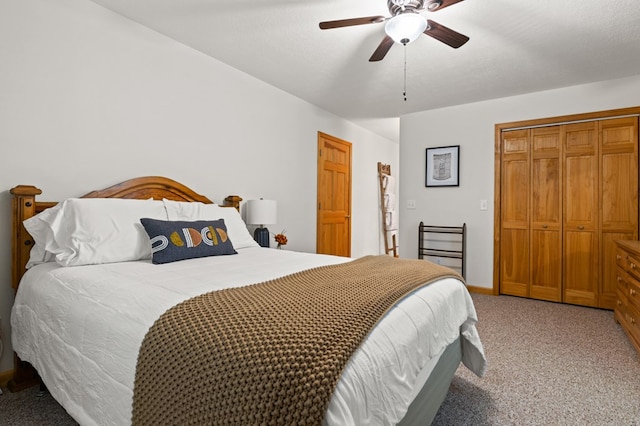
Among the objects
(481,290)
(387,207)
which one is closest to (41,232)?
(481,290)

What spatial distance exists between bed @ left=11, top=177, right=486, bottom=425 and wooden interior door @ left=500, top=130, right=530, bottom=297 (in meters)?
2.47

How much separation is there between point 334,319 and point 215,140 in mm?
2530

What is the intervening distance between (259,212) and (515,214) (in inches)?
116

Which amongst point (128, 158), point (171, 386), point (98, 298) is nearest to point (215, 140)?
point (128, 158)

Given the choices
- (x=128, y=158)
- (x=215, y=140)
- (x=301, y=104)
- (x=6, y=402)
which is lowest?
(x=6, y=402)

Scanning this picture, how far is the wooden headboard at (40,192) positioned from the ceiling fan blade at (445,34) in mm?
2094

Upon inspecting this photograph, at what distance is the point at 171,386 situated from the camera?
0.88m

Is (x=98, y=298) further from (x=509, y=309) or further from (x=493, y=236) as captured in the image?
(x=493, y=236)

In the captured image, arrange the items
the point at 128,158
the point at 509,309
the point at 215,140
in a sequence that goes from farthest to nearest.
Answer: the point at 509,309 → the point at 215,140 → the point at 128,158

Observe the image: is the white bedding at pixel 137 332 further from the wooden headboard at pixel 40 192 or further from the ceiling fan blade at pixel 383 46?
the ceiling fan blade at pixel 383 46

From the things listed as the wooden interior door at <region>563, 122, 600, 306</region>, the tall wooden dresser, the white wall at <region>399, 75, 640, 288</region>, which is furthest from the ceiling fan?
the wooden interior door at <region>563, 122, 600, 306</region>

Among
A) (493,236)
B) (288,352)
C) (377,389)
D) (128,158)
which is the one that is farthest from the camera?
(493,236)

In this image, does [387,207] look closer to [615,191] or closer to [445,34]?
[615,191]

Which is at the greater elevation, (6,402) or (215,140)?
(215,140)
